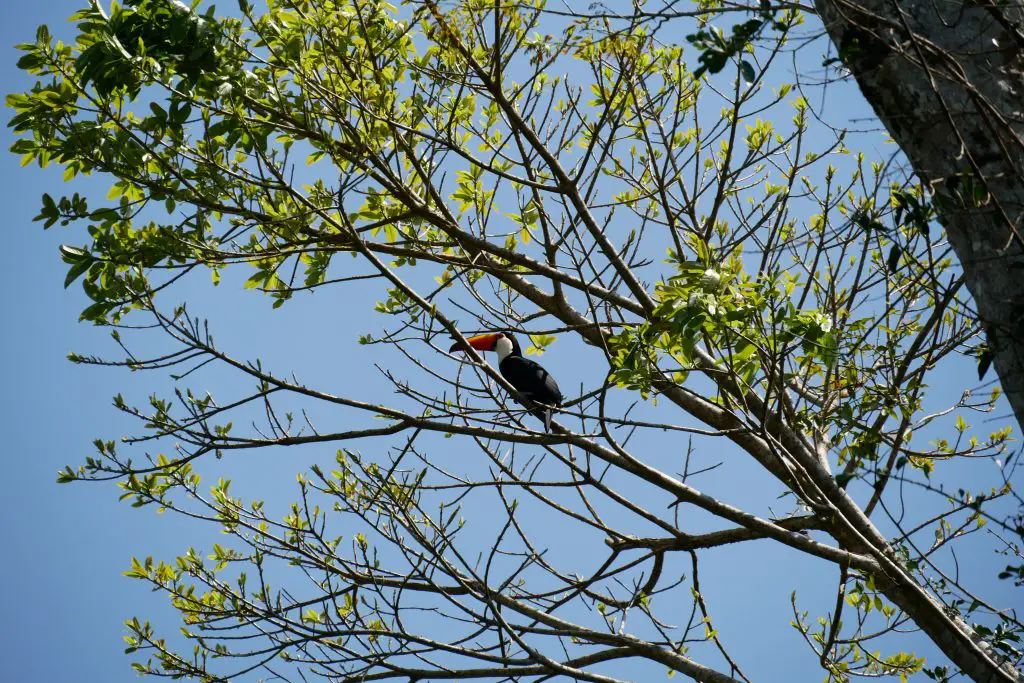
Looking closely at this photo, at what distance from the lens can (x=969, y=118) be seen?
2465 millimetres

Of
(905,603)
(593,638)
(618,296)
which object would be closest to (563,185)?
(618,296)

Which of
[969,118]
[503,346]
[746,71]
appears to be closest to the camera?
[969,118]

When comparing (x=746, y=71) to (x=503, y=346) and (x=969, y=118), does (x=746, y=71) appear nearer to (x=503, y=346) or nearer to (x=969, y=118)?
(x=969, y=118)

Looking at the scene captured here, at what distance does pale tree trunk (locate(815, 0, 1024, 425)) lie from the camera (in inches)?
92.7

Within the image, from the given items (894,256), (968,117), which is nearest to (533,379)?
(894,256)

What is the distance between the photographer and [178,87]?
339cm

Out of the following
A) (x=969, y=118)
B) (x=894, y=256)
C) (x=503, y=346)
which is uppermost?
(x=503, y=346)

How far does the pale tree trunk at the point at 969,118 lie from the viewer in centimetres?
236

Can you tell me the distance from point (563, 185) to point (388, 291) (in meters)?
1.10

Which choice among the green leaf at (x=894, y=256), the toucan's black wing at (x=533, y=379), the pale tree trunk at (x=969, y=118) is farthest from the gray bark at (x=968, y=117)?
the toucan's black wing at (x=533, y=379)

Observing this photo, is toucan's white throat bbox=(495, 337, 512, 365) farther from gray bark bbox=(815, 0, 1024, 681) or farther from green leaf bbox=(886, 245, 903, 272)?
gray bark bbox=(815, 0, 1024, 681)

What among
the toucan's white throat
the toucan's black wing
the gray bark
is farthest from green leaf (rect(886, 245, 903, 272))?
the toucan's white throat

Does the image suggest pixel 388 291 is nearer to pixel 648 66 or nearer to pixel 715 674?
pixel 648 66

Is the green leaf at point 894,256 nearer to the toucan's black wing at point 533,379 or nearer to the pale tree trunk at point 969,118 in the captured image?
the pale tree trunk at point 969,118
